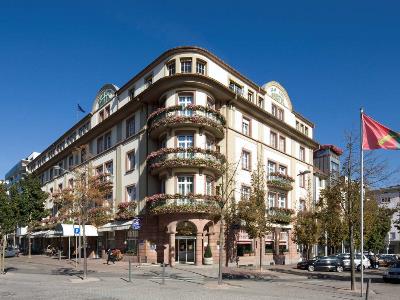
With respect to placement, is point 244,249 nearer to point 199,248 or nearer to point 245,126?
point 199,248

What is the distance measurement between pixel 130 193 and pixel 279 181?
15521mm

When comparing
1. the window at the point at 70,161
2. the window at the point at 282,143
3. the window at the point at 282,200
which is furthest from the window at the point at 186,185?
the window at the point at 70,161

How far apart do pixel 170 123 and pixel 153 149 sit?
4811mm

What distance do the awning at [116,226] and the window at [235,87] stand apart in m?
15.3

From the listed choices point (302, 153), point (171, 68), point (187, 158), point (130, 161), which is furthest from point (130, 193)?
point (302, 153)

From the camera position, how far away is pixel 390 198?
316ft

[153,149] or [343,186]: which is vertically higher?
[153,149]

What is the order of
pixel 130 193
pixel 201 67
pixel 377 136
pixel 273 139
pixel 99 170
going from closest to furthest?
pixel 377 136 < pixel 201 67 < pixel 130 193 < pixel 273 139 < pixel 99 170

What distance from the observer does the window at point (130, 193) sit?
42.6 m

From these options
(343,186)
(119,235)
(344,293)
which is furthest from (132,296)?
(119,235)

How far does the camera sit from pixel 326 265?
3838cm

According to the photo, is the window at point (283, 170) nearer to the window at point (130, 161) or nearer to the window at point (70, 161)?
the window at point (130, 161)

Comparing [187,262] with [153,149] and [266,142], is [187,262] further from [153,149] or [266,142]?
[266,142]

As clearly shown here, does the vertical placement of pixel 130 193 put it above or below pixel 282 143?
below
